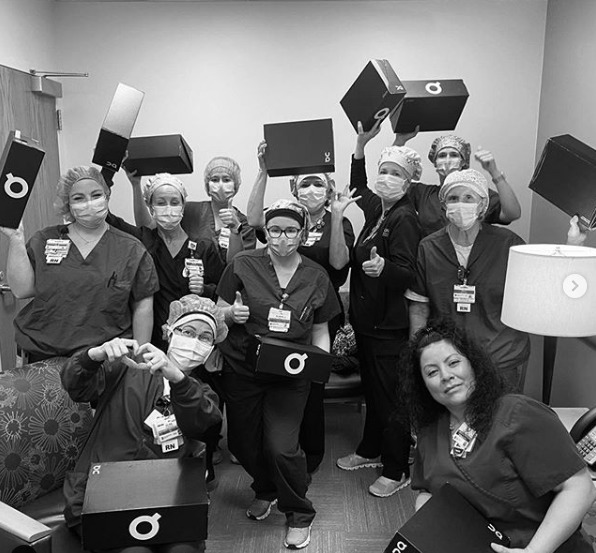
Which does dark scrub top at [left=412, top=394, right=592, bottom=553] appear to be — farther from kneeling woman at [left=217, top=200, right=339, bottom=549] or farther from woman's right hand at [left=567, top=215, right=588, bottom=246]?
woman's right hand at [left=567, top=215, right=588, bottom=246]

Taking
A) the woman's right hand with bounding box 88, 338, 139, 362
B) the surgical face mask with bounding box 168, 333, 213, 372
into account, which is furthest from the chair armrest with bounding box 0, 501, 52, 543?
the surgical face mask with bounding box 168, 333, 213, 372

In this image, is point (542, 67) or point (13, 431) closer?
point (13, 431)

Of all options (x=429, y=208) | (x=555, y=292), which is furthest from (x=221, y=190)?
(x=555, y=292)

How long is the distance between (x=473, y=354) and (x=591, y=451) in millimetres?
697

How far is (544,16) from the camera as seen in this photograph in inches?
157

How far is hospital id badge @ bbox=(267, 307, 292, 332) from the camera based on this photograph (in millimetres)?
2443

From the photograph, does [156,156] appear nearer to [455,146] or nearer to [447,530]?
[455,146]

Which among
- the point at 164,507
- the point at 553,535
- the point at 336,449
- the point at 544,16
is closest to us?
the point at 553,535

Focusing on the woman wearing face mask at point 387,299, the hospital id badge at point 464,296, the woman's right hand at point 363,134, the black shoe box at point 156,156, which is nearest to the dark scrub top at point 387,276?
the woman wearing face mask at point 387,299

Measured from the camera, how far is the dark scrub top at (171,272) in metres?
2.86

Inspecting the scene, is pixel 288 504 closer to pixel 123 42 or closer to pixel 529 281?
pixel 529 281

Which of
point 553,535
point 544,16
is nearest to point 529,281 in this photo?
point 553,535

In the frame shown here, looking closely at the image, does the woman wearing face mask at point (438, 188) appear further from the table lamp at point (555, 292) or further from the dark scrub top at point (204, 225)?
the table lamp at point (555, 292)

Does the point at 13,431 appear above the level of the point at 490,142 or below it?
below
